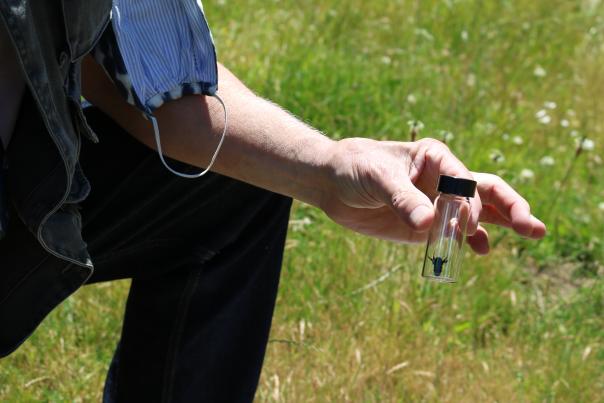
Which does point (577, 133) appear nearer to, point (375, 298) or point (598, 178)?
point (598, 178)

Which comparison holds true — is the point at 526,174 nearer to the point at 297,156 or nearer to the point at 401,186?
the point at 297,156

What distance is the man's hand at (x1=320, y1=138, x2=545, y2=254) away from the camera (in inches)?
62.1

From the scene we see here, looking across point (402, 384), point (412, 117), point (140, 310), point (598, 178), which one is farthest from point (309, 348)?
point (598, 178)

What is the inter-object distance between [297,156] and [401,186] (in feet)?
0.98

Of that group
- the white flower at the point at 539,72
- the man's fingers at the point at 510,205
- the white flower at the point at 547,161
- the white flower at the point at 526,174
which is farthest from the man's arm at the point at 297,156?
the white flower at the point at 539,72

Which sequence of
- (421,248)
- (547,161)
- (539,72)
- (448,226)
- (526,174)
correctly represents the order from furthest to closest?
(539,72), (547,161), (526,174), (421,248), (448,226)

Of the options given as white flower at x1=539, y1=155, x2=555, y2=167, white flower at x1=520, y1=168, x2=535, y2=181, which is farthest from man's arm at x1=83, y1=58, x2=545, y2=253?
white flower at x1=539, y1=155, x2=555, y2=167

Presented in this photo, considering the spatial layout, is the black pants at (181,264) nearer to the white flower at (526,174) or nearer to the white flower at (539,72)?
the white flower at (526,174)

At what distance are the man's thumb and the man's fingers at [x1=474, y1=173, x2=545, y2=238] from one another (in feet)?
0.63

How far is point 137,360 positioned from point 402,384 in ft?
2.96

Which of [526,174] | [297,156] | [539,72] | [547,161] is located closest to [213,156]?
[297,156]

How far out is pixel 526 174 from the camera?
12.3 feet

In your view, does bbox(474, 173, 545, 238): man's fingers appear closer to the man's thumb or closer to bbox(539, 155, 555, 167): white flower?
the man's thumb

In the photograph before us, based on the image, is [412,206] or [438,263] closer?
[412,206]
